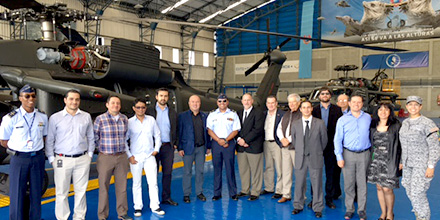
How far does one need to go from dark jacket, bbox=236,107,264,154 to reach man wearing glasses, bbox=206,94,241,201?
0.45 feet

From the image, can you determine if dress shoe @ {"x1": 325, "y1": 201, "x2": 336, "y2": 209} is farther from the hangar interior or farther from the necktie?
the hangar interior

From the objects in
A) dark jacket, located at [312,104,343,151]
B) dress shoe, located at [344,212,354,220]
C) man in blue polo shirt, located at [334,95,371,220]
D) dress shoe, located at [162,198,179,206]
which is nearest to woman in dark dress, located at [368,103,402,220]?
man in blue polo shirt, located at [334,95,371,220]

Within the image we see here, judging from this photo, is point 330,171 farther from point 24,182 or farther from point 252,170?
point 24,182

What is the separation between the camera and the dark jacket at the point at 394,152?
4.11m

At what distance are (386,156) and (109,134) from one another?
3.60 meters

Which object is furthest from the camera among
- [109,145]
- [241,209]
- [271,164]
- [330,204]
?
[271,164]

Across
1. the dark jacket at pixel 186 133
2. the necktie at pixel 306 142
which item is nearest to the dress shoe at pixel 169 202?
the dark jacket at pixel 186 133

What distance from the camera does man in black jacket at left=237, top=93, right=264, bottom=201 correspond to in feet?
17.9

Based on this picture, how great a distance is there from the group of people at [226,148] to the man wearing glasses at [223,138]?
2 cm

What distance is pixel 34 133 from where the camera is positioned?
3807 millimetres

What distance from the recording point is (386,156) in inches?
164

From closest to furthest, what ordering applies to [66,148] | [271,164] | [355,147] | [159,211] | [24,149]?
[24,149], [66,148], [355,147], [159,211], [271,164]

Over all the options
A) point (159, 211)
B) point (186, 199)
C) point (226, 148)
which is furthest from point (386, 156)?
point (159, 211)

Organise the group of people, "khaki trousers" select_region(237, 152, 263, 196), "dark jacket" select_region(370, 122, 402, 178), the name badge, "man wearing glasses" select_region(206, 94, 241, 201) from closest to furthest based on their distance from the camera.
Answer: the name badge
the group of people
"dark jacket" select_region(370, 122, 402, 178)
"man wearing glasses" select_region(206, 94, 241, 201)
"khaki trousers" select_region(237, 152, 263, 196)
